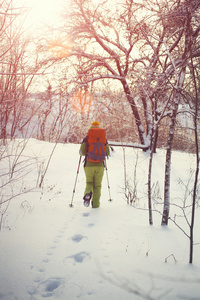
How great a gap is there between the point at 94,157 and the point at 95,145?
0.81ft

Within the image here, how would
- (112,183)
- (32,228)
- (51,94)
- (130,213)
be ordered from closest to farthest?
1. (32,228)
2. (130,213)
3. (112,183)
4. (51,94)

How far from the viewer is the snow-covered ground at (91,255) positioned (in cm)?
176

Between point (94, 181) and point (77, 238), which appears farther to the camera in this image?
point (94, 181)

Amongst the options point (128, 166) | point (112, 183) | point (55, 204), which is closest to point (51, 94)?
point (128, 166)

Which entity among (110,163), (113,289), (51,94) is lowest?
(113,289)

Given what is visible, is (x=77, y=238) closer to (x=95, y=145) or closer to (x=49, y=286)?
(x=49, y=286)

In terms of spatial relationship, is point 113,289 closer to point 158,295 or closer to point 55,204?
point 158,295

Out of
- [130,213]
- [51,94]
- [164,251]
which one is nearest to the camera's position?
[164,251]

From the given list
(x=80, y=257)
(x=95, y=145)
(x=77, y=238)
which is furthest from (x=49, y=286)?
(x=95, y=145)

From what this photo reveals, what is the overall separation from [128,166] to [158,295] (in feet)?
21.2

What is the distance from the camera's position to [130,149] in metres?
11.3

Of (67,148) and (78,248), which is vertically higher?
(67,148)

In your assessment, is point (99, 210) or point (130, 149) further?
point (130, 149)

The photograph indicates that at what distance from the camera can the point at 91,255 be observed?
225 centimetres
